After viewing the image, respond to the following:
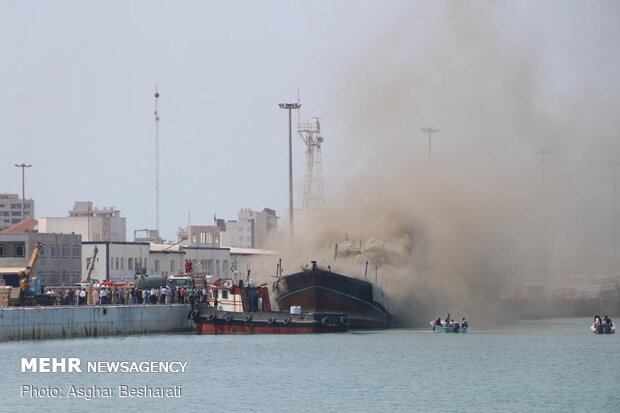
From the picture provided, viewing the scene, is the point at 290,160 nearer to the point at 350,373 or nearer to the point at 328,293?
the point at 328,293

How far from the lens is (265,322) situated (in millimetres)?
91875

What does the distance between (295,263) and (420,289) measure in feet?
28.6

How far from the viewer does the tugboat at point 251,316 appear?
299 ft

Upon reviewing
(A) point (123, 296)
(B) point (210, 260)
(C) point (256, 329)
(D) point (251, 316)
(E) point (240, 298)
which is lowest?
(C) point (256, 329)

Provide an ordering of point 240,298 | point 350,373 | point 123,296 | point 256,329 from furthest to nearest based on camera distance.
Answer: point 123,296, point 240,298, point 256,329, point 350,373

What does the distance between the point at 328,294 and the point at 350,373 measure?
24.7m

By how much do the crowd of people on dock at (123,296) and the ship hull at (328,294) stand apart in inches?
218

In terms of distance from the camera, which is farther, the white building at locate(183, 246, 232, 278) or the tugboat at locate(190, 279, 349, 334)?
the white building at locate(183, 246, 232, 278)

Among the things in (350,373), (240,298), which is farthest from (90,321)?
(350,373)

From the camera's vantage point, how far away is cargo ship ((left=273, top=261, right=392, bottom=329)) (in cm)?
9569

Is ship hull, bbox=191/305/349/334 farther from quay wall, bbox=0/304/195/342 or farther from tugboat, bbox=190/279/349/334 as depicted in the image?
quay wall, bbox=0/304/195/342

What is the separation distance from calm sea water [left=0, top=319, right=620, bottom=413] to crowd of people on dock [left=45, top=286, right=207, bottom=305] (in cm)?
424

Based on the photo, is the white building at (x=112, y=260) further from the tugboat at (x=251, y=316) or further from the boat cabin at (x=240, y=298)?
the tugboat at (x=251, y=316)

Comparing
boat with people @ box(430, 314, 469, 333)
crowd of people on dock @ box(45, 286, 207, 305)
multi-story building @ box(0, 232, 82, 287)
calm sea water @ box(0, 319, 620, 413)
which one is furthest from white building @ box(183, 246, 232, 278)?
calm sea water @ box(0, 319, 620, 413)
